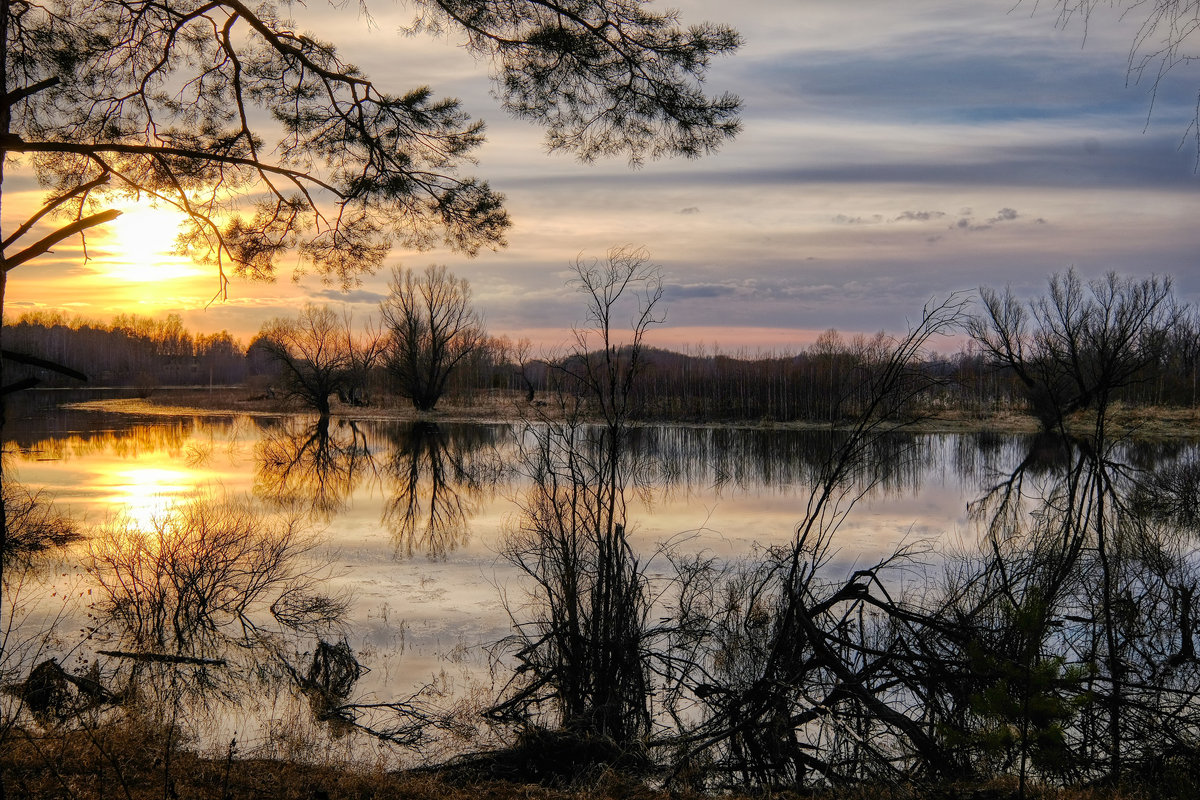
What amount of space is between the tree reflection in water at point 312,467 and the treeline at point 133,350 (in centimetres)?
7534

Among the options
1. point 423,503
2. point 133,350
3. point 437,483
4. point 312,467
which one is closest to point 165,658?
point 423,503

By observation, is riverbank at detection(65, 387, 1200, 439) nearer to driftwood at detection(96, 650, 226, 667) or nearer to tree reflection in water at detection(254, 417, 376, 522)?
tree reflection in water at detection(254, 417, 376, 522)

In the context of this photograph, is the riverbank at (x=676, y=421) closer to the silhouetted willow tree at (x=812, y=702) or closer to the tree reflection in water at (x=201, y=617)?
Answer: the tree reflection in water at (x=201, y=617)

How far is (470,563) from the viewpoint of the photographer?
13.2 m

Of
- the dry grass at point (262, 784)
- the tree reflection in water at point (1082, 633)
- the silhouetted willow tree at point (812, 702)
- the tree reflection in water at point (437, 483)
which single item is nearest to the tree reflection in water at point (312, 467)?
the tree reflection in water at point (437, 483)

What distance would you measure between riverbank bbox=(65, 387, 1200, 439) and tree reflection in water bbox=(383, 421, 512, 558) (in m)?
2.38

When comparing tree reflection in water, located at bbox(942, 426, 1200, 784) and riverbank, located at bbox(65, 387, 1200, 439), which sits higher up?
riverbank, located at bbox(65, 387, 1200, 439)

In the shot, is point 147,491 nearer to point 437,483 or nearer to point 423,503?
point 423,503

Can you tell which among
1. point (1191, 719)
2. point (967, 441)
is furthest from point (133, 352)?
point (1191, 719)

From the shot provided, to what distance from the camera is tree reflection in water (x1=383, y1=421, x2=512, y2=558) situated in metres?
15.3

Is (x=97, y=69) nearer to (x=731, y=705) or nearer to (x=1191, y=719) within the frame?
(x=731, y=705)

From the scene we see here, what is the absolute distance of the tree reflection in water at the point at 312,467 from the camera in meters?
18.6

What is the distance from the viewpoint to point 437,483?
21.3m

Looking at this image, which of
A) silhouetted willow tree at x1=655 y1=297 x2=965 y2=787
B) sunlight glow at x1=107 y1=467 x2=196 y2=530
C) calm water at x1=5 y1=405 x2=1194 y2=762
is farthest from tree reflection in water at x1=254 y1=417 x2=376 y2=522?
silhouetted willow tree at x1=655 y1=297 x2=965 y2=787
